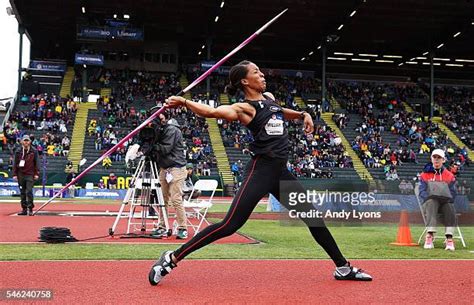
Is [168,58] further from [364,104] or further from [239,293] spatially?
[239,293]

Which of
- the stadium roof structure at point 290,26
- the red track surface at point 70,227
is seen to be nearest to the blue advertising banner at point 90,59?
the stadium roof structure at point 290,26

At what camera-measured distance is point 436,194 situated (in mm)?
9297


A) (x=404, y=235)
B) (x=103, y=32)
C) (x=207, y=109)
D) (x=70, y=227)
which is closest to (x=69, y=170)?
(x=103, y=32)

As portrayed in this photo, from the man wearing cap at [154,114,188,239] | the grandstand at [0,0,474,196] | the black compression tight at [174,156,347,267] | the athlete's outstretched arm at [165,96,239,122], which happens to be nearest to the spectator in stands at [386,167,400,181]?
the grandstand at [0,0,474,196]

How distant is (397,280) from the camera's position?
5.72 m

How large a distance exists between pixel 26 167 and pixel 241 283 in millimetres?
10547

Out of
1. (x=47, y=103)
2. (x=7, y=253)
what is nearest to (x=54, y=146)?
(x=47, y=103)

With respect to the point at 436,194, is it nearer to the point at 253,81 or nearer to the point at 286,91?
the point at 253,81

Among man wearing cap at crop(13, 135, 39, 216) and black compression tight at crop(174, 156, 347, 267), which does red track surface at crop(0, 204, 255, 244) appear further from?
black compression tight at crop(174, 156, 347, 267)

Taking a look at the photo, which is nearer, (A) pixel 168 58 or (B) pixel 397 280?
(B) pixel 397 280

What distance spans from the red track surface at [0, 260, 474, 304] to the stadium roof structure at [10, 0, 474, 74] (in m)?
33.2

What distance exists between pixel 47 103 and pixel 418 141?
978 inches

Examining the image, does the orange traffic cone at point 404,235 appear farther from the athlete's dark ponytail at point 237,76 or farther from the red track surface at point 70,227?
the athlete's dark ponytail at point 237,76

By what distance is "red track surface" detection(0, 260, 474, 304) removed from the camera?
473cm
